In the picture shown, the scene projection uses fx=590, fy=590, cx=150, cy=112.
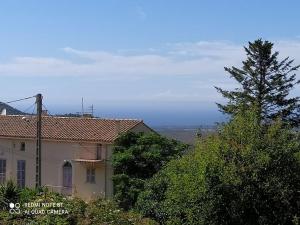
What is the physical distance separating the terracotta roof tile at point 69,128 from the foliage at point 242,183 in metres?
23.7

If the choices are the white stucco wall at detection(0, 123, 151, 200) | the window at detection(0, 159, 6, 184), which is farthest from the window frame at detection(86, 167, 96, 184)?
the window at detection(0, 159, 6, 184)

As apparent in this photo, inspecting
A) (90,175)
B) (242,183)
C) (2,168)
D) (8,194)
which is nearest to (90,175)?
(90,175)

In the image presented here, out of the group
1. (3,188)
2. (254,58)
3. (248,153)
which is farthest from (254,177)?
(254,58)

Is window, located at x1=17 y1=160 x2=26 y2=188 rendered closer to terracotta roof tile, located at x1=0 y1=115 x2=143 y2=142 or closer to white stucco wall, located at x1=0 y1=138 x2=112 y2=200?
white stucco wall, located at x1=0 y1=138 x2=112 y2=200

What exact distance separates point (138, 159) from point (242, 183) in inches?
814

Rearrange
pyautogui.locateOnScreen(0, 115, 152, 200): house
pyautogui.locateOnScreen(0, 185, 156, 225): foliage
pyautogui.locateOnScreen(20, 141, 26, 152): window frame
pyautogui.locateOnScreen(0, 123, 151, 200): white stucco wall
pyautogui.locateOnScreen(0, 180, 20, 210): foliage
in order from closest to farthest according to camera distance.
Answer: pyautogui.locateOnScreen(0, 185, 156, 225): foliage
pyautogui.locateOnScreen(0, 180, 20, 210): foliage
pyautogui.locateOnScreen(0, 123, 151, 200): white stucco wall
pyautogui.locateOnScreen(0, 115, 152, 200): house
pyautogui.locateOnScreen(20, 141, 26, 152): window frame

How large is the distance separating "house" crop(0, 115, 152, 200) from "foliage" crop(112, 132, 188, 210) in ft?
8.39

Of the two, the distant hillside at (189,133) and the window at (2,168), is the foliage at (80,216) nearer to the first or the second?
the distant hillside at (189,133)

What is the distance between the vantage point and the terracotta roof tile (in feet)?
136

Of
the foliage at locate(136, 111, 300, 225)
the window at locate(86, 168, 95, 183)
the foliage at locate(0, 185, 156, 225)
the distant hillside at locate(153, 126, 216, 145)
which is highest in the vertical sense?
the distant hillside at locate(153, 126, 216, 145)

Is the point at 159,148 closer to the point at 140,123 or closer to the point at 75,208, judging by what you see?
the point at 140,123

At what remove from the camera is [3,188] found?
20.6 meters

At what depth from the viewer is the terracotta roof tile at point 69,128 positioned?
4144cm

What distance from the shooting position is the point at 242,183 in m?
16.0
